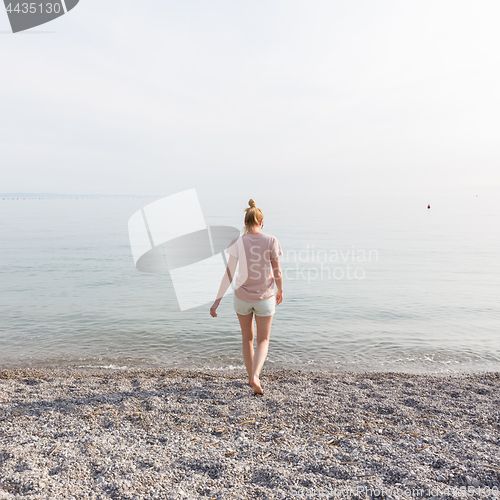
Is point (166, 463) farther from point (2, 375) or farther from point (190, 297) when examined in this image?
point (190, 297)

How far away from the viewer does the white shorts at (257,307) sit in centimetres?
518

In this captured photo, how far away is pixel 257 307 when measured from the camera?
5.19 m

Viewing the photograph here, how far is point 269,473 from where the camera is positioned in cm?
324

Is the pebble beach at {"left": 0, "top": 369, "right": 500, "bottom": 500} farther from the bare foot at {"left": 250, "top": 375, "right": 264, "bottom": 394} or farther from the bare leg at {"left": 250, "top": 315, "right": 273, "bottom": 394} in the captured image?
the bare leg at {"left": 250, "top": 315, "right": 273, "bottom": 394}

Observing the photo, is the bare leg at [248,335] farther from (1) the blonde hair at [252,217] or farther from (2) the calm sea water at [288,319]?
(2) the calm sea water at [288,319]

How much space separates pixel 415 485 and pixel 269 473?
1210 mm

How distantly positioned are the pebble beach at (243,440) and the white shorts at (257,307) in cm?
114

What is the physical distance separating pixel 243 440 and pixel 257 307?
5.90ft

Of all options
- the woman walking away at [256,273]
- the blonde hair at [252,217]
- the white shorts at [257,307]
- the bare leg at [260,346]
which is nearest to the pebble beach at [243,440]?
the bare leg at [260,346]

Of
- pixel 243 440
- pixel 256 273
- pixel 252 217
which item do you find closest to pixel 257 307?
pixel 256 273

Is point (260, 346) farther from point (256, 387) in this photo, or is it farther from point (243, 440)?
point (243, 440)


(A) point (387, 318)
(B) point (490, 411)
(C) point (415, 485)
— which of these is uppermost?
(C) point (415, 485)

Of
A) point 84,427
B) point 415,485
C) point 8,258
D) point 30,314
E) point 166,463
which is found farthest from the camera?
point 8,258

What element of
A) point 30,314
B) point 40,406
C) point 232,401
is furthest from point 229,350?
point 30,314
